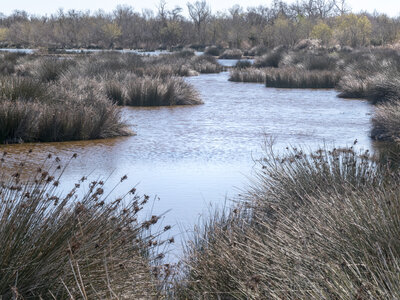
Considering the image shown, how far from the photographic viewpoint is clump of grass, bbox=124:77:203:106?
17.8m

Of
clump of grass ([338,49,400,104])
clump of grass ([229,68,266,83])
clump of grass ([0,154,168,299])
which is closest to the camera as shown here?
clump of grass ([0,154,168,299])

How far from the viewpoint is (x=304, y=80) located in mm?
24719

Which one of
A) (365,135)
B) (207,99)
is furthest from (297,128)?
(207,99)

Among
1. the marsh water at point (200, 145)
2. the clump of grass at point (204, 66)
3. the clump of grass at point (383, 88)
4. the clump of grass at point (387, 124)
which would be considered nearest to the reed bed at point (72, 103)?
the marsh water at point (200, 145)

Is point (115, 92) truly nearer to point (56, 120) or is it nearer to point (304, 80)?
point (56, 120)

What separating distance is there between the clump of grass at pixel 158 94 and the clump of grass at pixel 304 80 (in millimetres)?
6759

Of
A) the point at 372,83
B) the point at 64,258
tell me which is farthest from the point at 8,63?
the point at 64,258

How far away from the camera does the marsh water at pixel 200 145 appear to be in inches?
313

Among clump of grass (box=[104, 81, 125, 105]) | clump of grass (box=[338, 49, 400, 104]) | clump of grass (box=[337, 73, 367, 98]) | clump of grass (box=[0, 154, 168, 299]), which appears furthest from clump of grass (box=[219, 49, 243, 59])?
clump of grass (box=[0, 154, 168, 299])

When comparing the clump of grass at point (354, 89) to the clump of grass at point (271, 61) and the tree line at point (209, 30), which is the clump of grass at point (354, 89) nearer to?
the clump of grass at point (271, 61)

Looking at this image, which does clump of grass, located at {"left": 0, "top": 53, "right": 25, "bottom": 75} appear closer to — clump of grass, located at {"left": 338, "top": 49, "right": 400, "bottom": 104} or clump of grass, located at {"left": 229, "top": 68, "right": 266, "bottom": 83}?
clump of grass, located at {"left": 229, "top": 68, "right": 266, "bottom": 83}

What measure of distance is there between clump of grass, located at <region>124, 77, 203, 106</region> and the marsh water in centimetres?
62

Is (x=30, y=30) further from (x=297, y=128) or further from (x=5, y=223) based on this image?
(x=5, y=223)

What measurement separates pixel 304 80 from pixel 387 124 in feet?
43.9
